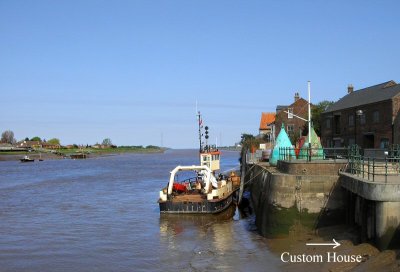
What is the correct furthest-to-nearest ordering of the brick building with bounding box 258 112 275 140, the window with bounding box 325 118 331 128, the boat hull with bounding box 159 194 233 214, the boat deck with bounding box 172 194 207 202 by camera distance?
the brick building with bounding box 258 112 275 140 → the window with bounding box 325 118 331 128 → the boat deck with bounding box 172 194 207 202 → the boat hull with bounding box 159 194 233 214

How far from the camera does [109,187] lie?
48312 mm

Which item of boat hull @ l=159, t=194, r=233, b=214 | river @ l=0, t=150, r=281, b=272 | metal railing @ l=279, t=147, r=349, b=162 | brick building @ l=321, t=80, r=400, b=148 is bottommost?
river @ l=0, t=150, r=281, b=272

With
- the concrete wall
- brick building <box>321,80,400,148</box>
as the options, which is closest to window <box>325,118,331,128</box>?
brick building <box>321,80,400,148</box>

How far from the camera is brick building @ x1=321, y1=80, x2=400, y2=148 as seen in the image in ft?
133

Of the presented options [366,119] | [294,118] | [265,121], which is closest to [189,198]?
[366,119]

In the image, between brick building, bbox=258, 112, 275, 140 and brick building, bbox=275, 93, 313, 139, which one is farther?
brick building, bbox=258, 112, 275, 140

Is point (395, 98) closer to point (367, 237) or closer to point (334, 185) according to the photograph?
point (334, 185)

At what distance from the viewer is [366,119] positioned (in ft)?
146

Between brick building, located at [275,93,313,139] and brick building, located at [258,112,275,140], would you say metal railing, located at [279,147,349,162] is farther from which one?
brick building, located at [258,112,275,140]

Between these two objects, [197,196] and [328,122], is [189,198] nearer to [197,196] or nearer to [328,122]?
[197,196]

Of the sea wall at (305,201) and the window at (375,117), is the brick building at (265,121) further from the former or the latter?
the sea wall at (305,201)

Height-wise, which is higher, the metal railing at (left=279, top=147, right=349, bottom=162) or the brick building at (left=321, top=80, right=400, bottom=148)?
the brick building at (left=321, top=80, right=400, bottom=148)

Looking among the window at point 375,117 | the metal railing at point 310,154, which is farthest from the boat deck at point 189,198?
the window at point 375,117

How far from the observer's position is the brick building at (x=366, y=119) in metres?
40.6
